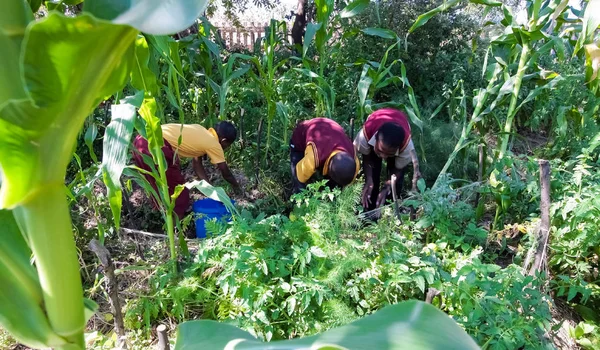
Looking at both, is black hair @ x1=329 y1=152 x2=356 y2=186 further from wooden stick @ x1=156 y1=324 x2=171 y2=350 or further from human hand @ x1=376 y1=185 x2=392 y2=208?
wooden stick @ x1=156 y1=324 x2=171 y2=350

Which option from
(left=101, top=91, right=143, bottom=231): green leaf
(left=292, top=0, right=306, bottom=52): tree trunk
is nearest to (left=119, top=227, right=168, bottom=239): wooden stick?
(left=101, top=91, right=143, bottom=231): green leaf

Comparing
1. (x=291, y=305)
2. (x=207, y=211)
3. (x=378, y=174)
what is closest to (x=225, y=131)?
(x=207, y=211)

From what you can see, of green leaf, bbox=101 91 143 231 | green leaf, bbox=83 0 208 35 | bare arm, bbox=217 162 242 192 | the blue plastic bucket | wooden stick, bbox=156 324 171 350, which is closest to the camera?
green leaf, bbox=83 0 208 35

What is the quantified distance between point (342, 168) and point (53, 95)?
2.29 metres

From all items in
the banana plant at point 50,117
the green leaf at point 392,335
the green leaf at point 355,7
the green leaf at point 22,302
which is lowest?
the green leaf at point 392,335

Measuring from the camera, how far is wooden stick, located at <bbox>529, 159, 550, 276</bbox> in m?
1.64

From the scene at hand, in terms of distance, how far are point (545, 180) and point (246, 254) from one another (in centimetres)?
117

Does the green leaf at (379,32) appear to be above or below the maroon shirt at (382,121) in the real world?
above

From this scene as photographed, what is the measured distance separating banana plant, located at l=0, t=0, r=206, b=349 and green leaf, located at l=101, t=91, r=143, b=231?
36.1 inches

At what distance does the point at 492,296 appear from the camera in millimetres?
1418

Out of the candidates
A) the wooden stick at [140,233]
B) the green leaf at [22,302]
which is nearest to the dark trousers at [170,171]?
the wooden stick at [140,233]

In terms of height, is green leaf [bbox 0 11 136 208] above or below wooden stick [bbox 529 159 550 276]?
above

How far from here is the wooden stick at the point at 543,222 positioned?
64.5 inches

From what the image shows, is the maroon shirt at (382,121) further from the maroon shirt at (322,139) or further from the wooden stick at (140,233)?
the wooden stick at (140,233)
